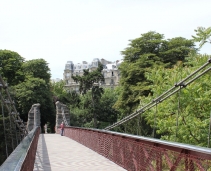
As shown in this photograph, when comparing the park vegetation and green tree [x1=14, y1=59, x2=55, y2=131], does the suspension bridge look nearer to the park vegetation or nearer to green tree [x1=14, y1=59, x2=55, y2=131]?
the park vegetation

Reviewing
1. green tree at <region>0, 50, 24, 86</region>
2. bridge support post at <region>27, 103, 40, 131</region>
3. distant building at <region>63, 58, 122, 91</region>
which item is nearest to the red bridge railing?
bridge support post at <region>27, 103, 40, 131</region>

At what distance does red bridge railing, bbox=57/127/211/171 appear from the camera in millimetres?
4137

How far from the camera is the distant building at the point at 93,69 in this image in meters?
100

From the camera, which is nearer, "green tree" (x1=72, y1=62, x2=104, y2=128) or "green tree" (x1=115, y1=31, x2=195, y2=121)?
"green tree" (x1=115, y1=31, x2=195, y2=121)

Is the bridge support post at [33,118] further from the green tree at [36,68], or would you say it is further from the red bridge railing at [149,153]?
the green tree at [36,68]

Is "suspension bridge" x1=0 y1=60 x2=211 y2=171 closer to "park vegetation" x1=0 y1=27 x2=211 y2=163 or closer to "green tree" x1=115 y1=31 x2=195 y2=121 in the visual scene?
"park vegetation" x1=0 y1=27 x2=211 y2=163

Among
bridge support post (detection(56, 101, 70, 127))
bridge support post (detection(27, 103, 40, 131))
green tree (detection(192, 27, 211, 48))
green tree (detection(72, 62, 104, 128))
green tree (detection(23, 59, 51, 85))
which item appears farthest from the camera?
green tree (detection(72, 62, 104, 128))

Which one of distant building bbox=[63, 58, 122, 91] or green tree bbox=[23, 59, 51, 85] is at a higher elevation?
distant building bbox=[63, 58, 122, 91]

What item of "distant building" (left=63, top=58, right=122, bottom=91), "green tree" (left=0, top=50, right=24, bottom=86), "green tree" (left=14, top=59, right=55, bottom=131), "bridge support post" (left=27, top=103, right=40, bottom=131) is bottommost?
"bridge support post" (left=27, top=103, right=40, bottom=131)

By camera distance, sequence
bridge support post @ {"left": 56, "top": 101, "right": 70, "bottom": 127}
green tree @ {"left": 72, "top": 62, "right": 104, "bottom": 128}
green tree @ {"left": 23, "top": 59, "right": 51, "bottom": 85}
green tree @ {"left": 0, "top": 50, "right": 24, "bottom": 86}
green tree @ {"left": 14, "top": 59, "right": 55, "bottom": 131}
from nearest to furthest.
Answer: bridge support post @ {"left": 56, "top": 101, "right": 70, "bottom": 127}, green tree @ {"left": 14, "top": 59, "right": 55, "bottom": 131}, green tree @ {"left": 0, "top": 50, "right": 24, "bottom": 86}, green tree @ {"left": 23, "top": 59, "right": 51, "bottom": 85}, green tree @ {"left": 72, "top": 62, "right": 104, "bottom": 128}

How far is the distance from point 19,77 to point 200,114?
38881 mm

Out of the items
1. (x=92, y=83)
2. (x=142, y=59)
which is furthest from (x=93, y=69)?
(x=142, y=59)

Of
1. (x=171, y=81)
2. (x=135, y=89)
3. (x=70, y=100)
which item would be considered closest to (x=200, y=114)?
(x=171, y=81)

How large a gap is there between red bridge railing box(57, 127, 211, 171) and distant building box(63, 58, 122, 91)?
268 feet
